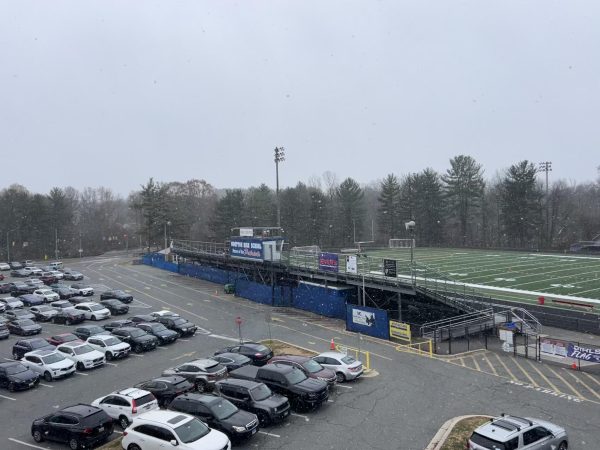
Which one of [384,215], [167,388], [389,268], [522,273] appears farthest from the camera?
[384,215]

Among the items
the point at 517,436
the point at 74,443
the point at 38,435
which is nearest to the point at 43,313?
the point at 38,435

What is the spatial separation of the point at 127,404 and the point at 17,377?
8.72 meters

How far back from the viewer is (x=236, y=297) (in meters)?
47.8

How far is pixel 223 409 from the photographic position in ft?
52.4

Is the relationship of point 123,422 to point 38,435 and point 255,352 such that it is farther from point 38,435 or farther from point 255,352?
point 255,352

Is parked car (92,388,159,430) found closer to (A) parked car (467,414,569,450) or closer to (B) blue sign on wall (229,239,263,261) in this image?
(A) parked car (467,414,569,450)

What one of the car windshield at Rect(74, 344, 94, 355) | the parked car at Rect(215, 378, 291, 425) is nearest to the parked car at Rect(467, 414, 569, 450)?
the parked car at Rect(215, 378, 291, 425)

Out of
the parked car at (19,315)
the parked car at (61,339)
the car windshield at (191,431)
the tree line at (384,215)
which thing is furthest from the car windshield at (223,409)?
the tree line at (384,215)

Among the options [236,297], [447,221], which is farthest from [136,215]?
[236,297]

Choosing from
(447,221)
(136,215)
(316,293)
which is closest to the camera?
(316,293)

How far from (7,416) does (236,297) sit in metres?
28.8

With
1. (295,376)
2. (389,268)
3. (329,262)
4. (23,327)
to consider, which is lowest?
(23,327)

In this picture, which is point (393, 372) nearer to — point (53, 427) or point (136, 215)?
point (53, 427)

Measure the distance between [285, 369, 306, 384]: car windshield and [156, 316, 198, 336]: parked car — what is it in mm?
14208
